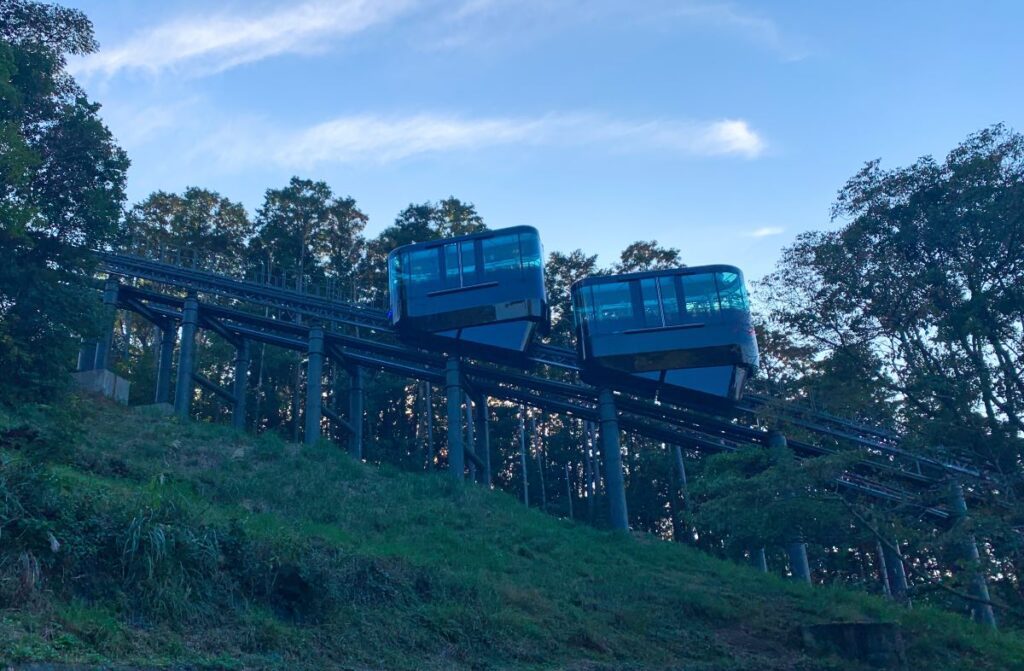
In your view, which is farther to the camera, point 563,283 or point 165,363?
point 563,283

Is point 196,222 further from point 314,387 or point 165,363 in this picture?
point 314,387

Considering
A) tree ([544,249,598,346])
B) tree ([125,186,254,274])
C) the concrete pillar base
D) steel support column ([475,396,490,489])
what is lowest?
steel support column ([475,396,490,489])

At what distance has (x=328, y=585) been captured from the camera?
13875 mm

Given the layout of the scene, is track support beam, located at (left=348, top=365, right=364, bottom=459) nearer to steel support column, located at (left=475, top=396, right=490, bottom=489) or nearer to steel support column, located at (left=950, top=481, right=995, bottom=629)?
steel support column, located at (left=475, top=396, right=490, bottom=489)

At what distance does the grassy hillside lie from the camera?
1134 centimetres

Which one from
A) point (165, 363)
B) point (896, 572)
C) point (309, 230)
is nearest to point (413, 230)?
point (309, 230)

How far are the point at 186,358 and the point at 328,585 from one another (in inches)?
1008

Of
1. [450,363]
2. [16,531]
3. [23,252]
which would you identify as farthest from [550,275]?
[16,531]

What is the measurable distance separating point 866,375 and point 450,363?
1916cm

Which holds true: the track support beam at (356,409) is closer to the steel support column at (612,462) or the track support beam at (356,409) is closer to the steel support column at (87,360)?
the steel support column at (87,360)

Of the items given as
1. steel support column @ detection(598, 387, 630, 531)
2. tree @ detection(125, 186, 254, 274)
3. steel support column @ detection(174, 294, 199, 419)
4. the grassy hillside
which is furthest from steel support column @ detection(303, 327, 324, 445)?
tree @ detection(125, 186, 254, 274)

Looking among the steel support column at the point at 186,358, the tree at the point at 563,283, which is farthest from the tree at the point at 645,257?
the steel support column at the point at 186,358

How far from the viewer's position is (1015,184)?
2028 cm

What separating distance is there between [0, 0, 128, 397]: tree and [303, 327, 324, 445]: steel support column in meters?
10.3
